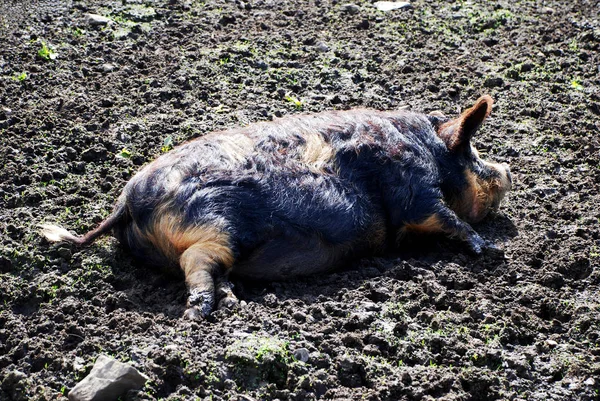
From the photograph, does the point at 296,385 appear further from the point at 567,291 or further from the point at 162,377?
the point at 567,291

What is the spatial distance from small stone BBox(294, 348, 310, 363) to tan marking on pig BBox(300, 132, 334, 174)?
1.46m

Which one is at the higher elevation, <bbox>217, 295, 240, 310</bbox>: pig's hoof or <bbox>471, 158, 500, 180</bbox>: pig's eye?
<bbox>471, 158, 500, 180</bbox>: pig's eye

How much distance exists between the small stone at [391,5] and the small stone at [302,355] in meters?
5.80

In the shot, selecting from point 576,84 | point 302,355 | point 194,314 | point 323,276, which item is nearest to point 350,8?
point 576,84

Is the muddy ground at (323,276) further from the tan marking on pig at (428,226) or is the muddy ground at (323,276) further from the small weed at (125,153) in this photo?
the tan marking on pig at (428,226)

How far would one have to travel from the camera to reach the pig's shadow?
5.09 m

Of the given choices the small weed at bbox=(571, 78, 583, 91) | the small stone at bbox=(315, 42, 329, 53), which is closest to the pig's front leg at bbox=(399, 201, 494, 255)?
the small weed at bbox=(571, 78, 583, 91)

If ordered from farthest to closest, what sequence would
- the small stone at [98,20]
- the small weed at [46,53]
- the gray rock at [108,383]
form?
the small stone at [98,20] → the small weed at [46,53] → the gray rock at [108,383]

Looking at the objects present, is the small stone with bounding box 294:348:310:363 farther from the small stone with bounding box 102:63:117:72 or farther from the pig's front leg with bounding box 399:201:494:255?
the small stone with bounding box 102:63:117:72

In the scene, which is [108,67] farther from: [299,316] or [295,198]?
[299,316]

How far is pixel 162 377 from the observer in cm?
424

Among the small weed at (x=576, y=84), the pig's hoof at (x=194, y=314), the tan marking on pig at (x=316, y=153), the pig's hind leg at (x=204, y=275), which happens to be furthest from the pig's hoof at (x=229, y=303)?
the small weed at (x=576, y=84)

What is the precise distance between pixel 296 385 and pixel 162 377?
0.66m

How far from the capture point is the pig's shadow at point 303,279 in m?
5.09
